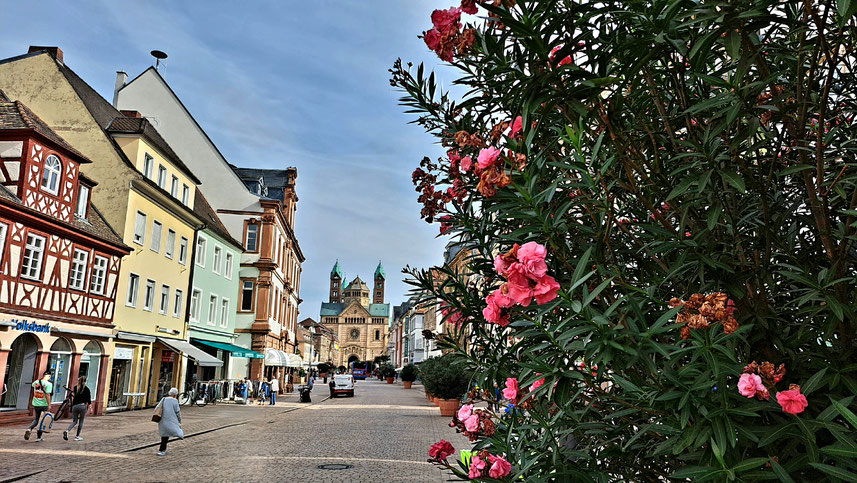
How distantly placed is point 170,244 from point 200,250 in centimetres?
391

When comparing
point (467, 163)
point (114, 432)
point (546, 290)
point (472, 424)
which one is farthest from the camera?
point (114, 432)

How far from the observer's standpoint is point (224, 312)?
36688mm

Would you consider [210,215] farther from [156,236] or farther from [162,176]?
[156,236]

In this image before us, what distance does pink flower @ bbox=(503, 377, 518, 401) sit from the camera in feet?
9.54

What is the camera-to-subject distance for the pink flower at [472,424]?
3.27 m

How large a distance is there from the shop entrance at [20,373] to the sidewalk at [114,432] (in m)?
1.21

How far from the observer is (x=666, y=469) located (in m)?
3.10

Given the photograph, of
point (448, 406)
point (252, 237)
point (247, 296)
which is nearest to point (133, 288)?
point (448, 406)

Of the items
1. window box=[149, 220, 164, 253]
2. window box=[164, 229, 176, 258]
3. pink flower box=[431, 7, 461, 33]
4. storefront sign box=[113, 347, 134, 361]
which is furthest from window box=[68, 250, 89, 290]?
pink flower box=[431, 7, 461, 33]

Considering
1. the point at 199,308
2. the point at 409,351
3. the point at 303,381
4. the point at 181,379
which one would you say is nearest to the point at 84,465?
the point at 181,379

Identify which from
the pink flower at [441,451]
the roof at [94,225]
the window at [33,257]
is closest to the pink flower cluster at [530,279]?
the pink flower at [441,451]

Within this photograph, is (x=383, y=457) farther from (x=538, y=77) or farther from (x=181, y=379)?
(x=181, y=379)

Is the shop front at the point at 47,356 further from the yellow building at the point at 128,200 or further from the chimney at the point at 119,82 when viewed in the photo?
the chimney at the point at 119,82

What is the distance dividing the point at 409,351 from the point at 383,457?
10516cm
